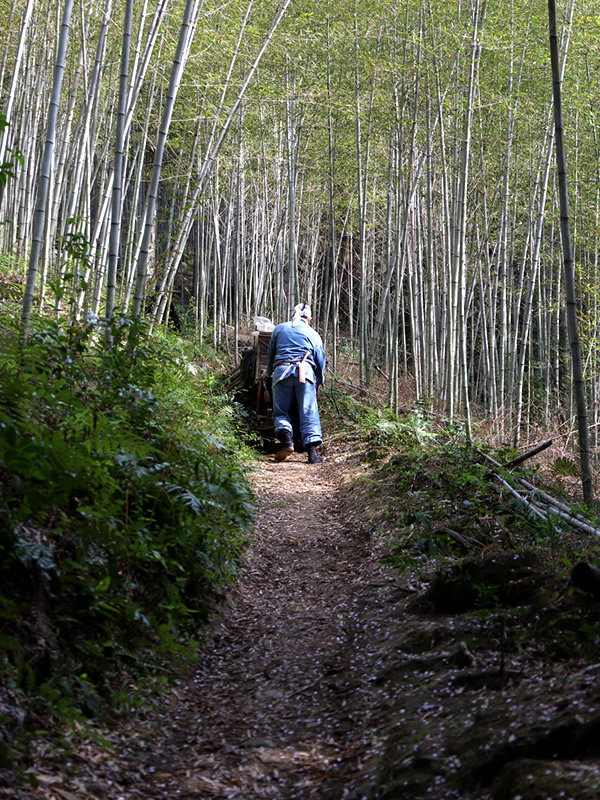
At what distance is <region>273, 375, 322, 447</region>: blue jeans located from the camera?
6.00m

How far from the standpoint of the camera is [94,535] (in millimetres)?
2021

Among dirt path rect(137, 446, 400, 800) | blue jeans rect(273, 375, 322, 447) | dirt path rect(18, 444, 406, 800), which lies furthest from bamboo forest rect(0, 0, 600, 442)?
dirt path rect(18, 444, 406, 800)

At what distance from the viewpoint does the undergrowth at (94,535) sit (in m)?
1.65

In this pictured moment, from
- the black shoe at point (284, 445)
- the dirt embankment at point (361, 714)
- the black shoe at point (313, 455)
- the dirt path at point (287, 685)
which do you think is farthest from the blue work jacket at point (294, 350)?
the dirt embankment at point (361, 714)

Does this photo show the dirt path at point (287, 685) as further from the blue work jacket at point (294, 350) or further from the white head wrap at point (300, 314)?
the white head wrap at point (300, 314)

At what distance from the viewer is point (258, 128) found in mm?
11734

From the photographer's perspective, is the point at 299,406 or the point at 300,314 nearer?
the point at 299,406

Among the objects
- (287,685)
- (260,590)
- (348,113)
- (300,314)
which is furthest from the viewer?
(348,113)

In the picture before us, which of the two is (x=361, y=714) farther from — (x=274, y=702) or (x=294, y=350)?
(x=294, y=350)

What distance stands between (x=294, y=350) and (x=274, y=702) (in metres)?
4.38

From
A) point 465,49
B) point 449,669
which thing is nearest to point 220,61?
point 465,49

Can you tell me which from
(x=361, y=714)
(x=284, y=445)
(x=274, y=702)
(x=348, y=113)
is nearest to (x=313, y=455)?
(x=284, y=445)

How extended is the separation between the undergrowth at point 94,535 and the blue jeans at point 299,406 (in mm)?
2888

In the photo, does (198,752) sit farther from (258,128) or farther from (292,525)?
(258,128)
